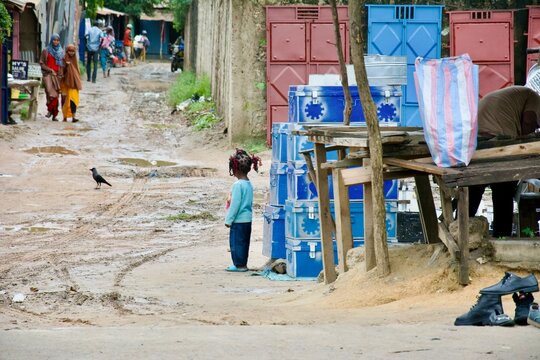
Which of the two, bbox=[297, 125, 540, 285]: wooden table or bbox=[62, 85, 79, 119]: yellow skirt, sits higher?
bbox=[62, 85, 79, 119]: yellow skirt

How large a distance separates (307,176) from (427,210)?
1.26 meters

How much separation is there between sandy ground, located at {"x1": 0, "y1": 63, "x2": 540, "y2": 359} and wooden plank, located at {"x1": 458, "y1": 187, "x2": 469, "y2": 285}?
4.3 inches

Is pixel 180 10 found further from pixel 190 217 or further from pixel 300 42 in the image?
pixel 190 217

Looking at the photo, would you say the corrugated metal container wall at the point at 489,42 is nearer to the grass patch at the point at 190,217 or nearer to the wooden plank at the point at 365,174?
the grass patch at the point at 190,217

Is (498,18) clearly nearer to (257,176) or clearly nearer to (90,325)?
(257,176)

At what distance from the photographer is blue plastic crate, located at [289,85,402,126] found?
10.1 metres

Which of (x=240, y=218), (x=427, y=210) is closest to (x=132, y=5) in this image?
(x=240, y=218)

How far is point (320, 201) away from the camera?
30.8 ft

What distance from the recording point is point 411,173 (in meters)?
8.58

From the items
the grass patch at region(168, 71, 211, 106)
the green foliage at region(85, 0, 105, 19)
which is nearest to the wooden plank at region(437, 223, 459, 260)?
the grass patch at region(168, 71, 211, 106)

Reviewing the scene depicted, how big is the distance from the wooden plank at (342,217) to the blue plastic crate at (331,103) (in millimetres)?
1345

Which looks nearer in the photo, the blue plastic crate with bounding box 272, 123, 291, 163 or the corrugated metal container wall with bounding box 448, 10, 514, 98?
the blue plastic crate with bounding box 272, 123, 291, 163

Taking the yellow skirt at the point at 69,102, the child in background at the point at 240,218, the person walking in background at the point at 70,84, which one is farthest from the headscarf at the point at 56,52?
the child in background at the point at 240,218

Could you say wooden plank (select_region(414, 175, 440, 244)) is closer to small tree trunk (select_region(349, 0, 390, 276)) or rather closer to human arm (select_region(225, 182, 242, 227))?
small tree trunk (select_region(349, 0, 390, 276))
